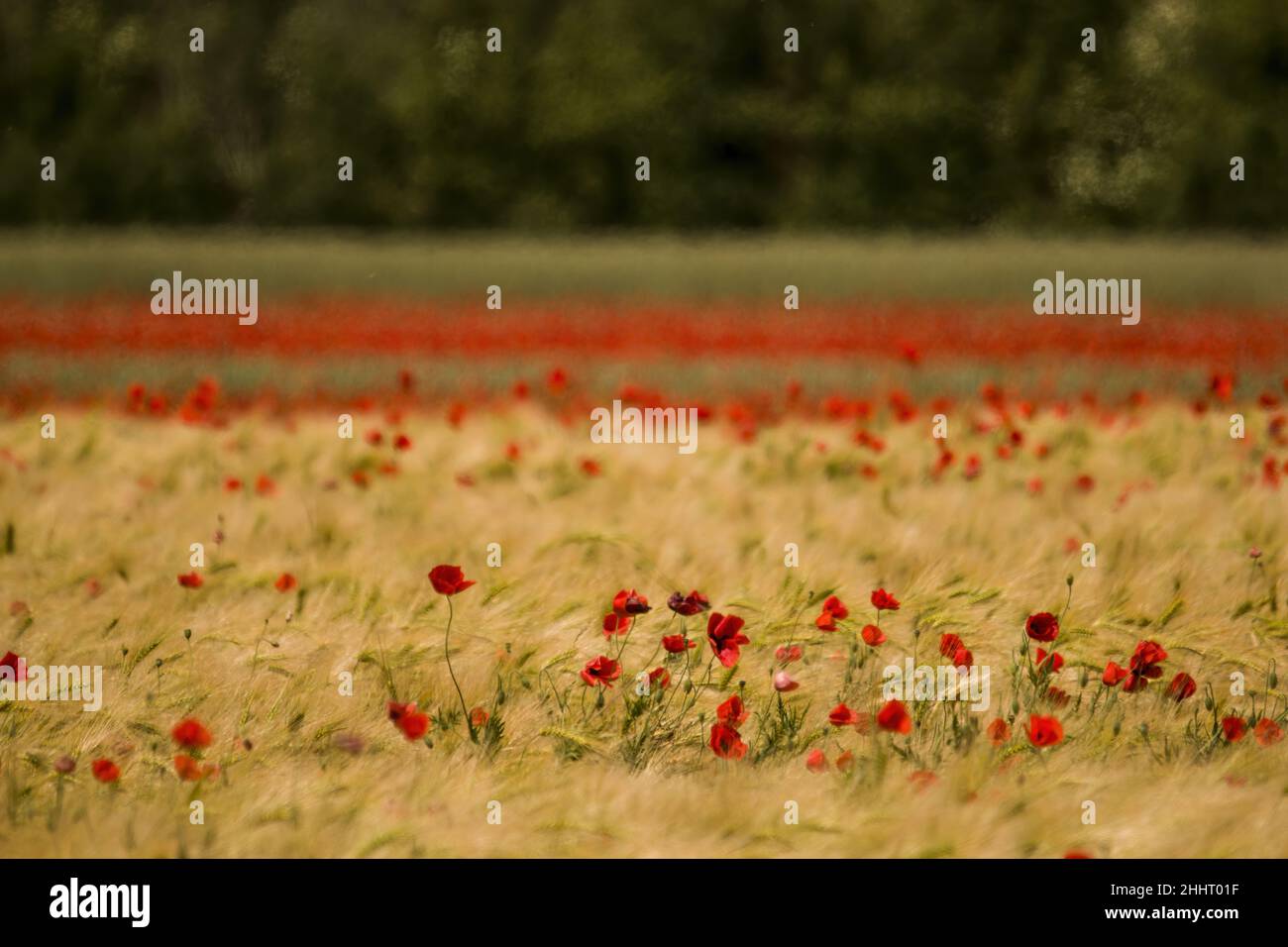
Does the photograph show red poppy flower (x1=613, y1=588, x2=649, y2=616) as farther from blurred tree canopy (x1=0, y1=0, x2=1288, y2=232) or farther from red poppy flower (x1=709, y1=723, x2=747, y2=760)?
blurred tree canopy (x1=0, y1=0, x2=1288, y2=232)

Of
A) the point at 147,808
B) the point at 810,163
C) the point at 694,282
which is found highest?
the point at 810,163

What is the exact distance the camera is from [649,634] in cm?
275

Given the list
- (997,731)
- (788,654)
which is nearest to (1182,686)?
(997,731)

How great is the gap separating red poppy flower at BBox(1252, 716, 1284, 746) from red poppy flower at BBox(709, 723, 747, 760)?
2.78 feet

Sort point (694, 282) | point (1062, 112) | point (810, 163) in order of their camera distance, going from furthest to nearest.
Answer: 1. point (810, 163)
2. point (1062, 112)
3. point (694, 282)

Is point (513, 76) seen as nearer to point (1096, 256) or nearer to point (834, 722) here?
point (1096, 256)

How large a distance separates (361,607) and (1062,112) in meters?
22.0

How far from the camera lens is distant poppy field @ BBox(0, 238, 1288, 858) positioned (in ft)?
6.73

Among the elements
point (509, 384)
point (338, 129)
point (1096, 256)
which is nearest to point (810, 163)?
point (338, 129)

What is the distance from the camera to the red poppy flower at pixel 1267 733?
2342 mm

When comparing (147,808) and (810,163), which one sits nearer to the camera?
(147,808)

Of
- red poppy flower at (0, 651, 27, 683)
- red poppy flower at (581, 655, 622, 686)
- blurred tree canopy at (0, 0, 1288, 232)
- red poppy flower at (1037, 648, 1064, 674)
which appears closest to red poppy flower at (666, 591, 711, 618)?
red poppy flower at (581, 655, 622, 686)

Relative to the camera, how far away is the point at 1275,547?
126 inches

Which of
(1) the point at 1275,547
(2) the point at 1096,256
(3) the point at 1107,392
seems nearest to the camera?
(1) the point at 1275,547
